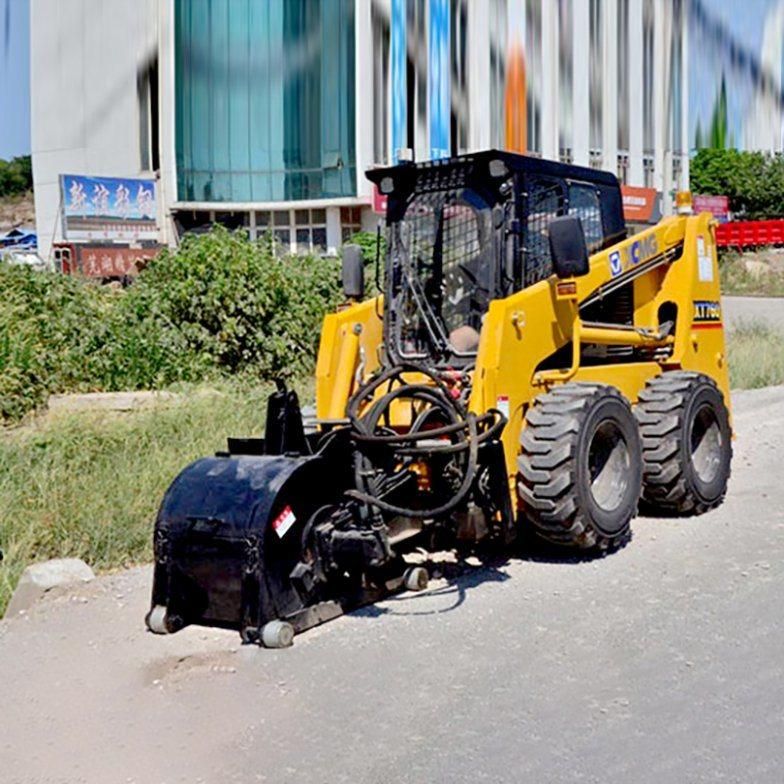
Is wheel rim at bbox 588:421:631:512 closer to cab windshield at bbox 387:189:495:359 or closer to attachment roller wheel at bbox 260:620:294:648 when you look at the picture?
cab windshield at bbox 387:189:495:359

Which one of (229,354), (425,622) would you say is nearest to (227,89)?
(229,354)

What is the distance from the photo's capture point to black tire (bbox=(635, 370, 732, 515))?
852cm

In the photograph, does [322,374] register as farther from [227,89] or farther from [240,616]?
[227,89]

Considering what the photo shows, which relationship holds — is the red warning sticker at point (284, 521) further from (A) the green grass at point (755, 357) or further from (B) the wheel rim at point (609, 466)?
(A) the green grass at point (755, 357)

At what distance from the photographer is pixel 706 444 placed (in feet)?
30.3

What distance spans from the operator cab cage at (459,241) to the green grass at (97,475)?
7.29 feet

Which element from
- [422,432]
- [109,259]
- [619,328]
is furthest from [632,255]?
Answer: [109,259]

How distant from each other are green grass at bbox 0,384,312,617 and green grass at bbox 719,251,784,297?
3573 centimetres

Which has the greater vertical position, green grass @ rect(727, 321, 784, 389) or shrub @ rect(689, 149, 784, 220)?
shrub @ rect(689, 149, 784, 220)

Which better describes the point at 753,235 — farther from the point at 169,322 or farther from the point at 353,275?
the point at 353,275

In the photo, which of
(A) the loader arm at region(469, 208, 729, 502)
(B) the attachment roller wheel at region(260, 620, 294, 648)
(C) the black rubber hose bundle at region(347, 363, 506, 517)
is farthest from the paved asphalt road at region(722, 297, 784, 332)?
(B) the attachment roller wheel at region(260, 620, 294, 648)

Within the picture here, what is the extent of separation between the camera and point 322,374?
826 centimetres

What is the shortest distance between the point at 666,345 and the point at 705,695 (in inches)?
192

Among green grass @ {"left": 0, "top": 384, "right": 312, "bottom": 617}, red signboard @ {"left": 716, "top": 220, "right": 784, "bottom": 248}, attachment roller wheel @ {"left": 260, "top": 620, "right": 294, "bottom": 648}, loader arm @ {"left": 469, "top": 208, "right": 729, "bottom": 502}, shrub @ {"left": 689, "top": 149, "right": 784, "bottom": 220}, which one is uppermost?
shrub @ {"left": 689, "top": 149, "right": 784, "bottom": 220}
